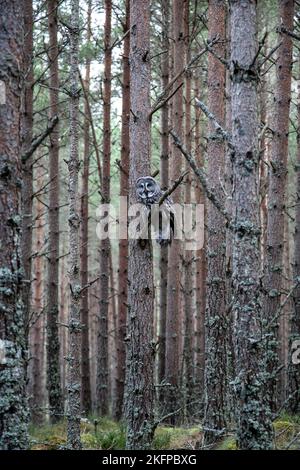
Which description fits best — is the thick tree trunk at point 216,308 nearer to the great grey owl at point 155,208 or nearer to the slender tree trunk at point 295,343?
the great grey owl at point 155,208

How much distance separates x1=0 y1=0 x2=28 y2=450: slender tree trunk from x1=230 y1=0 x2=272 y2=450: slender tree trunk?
1572mm

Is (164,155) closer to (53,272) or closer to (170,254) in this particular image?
(170,254)

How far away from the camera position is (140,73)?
5.80m

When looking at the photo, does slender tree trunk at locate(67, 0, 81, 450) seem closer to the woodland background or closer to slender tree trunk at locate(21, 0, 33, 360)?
the woodland background

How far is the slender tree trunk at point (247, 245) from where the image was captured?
A: 395cm

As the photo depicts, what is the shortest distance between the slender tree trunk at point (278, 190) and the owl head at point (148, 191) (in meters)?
3.34

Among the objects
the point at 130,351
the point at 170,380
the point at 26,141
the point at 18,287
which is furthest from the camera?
the point at 170,380

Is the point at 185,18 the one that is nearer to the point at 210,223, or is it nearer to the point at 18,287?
the point at 210,223

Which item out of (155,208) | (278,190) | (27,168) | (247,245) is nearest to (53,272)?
(27,168)

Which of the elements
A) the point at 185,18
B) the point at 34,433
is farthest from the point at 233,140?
the point at 185,18

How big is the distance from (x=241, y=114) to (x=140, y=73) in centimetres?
207

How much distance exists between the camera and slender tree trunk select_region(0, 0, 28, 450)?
3824mm

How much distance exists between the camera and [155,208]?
5609mm

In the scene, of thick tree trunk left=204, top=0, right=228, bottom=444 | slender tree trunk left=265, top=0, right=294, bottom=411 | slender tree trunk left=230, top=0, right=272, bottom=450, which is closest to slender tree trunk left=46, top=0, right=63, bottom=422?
slender tree trunk left=265, top=0, right=294, bottom=411
